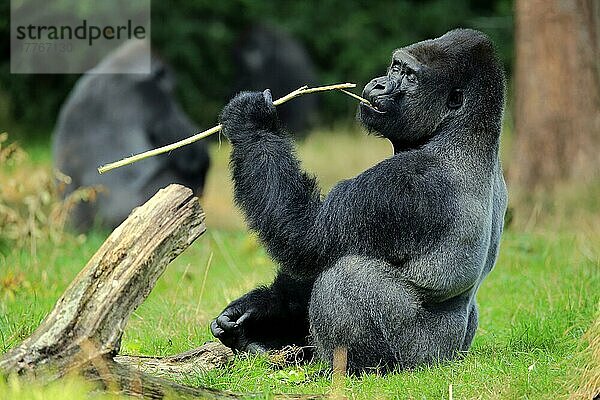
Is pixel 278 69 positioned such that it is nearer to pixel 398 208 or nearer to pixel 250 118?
pixel 250 118

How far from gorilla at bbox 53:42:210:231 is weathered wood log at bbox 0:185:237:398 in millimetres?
5346

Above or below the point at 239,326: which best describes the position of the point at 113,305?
above

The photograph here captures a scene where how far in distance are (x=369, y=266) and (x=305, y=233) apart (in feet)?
0.97

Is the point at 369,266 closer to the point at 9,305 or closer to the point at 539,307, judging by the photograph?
the point at 539,307

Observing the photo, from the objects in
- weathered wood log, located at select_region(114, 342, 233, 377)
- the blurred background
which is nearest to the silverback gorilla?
weathered wood log, located at select_region(114, 342, 233, 377)

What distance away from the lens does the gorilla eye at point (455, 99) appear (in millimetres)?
4051

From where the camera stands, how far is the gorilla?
880 centimetres

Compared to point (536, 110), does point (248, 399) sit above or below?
below

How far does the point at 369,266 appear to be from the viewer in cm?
389

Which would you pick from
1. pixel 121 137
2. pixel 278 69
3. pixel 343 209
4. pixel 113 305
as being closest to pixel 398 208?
pixel 343 209

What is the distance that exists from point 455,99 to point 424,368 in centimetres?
115

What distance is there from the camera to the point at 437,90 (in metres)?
4.05

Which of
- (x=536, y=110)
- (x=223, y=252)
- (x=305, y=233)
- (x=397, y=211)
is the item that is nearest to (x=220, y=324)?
(x=305, y=233)

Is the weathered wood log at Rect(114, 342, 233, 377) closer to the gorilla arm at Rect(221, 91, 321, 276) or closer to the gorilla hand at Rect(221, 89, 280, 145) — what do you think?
the gorilla arm at Rect(221, 91, 321, 276)
